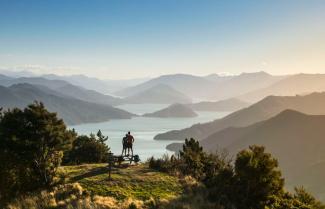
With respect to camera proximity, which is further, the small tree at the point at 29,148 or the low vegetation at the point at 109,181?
the small tree at the point at 29,148

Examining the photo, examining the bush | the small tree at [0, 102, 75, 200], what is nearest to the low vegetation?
the small tree at [0, 102, 75, 200]

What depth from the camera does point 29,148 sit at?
3191 cm

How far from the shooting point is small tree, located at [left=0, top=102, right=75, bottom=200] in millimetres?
30516

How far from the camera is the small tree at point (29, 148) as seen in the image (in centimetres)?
3052

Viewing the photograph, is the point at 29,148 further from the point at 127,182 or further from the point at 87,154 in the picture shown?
the point at 87,154

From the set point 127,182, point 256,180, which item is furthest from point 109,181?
point 256,180

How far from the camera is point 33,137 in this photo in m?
32.8

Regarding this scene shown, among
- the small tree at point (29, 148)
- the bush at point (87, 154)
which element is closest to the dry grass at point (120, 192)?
the small tree at point (29, 148)

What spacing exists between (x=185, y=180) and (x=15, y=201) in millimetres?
15927

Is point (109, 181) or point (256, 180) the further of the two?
point (256, 180)

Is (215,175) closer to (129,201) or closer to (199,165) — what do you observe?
(199,165)

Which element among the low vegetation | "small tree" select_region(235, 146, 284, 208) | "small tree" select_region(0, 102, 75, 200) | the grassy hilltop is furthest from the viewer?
"small tree" select_region(235, 146, 284, 208)

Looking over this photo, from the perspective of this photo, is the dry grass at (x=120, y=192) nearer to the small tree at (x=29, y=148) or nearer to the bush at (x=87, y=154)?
the small tree at (x=29, y=148)

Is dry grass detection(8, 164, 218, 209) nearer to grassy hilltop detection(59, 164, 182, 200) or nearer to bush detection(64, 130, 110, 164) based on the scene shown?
grassy hilltop detection(59, 164, 182, 200)
